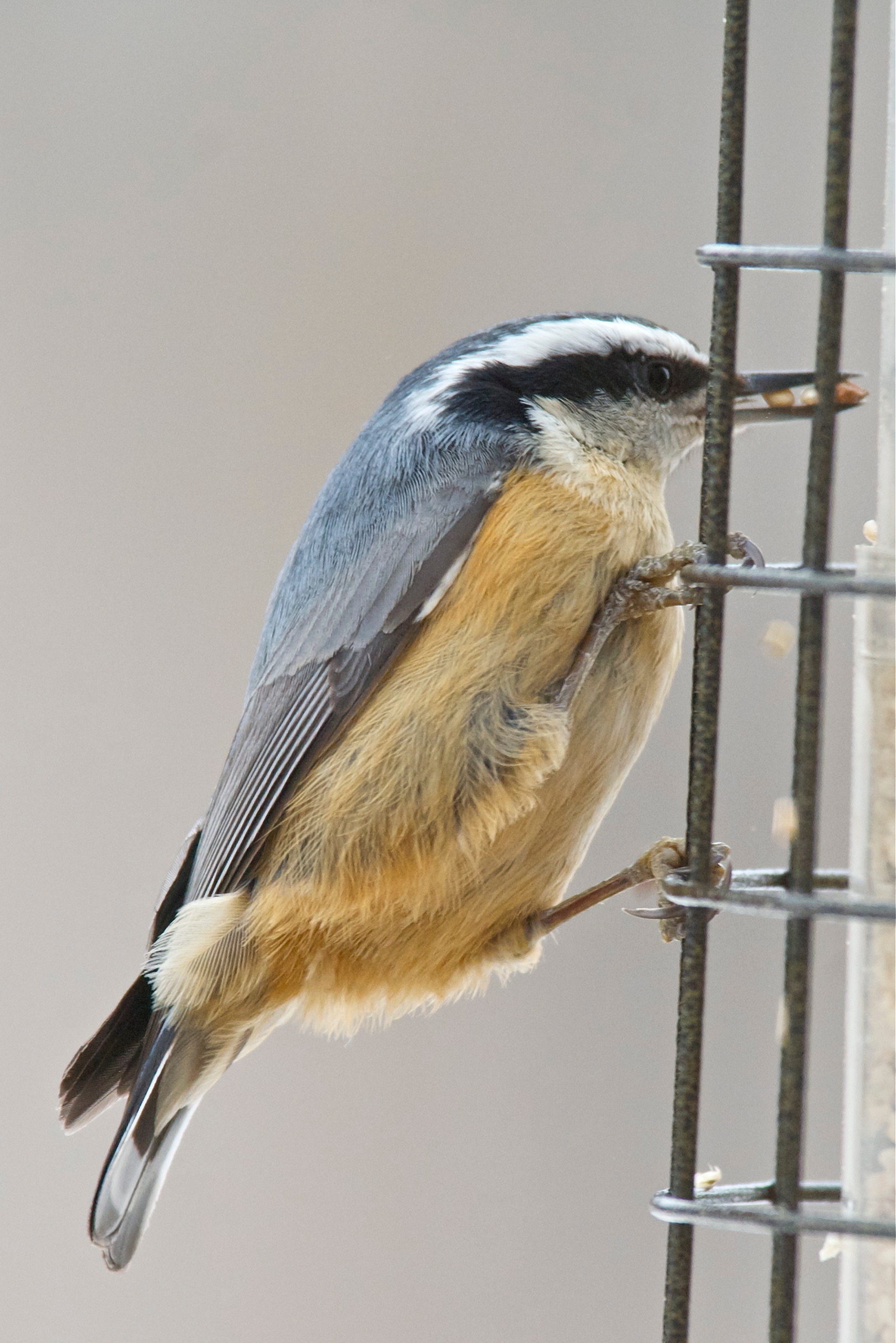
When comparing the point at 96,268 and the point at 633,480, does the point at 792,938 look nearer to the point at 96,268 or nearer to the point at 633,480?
the point at 633,480

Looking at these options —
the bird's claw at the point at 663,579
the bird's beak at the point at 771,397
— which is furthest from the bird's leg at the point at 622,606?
the bird's beak at the point at 771,397

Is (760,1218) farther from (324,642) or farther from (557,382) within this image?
(557,382)

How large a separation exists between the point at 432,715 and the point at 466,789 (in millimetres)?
104

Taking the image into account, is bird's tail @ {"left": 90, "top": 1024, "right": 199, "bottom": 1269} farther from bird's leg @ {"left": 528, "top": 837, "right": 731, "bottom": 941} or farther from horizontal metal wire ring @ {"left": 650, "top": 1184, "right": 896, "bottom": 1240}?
horizontal metal wire ring @ {"left": 650, "top": 1184, "right": 896, "bottom": 1240}

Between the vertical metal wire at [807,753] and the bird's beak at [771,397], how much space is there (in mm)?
259

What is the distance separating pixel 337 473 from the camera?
2336mm

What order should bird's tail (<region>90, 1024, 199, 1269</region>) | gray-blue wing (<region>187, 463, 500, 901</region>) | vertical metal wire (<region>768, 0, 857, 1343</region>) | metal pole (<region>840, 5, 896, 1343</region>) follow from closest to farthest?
vertical metal wire (<region>768, 0, 857, 1343</region>) < metal pole (<region>840, 5, 896, 1343</region>) < gray-blue wing (<region>187, 463, 500, 901</region>) < bird's tail (<region>90, 1024, 199, 1269</region>)

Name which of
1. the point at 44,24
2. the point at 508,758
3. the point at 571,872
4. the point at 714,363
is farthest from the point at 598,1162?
the point at 44,24

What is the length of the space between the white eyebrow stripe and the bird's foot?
2.14 ft

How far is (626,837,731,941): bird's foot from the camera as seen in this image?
1814mm

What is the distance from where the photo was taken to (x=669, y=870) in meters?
1.93

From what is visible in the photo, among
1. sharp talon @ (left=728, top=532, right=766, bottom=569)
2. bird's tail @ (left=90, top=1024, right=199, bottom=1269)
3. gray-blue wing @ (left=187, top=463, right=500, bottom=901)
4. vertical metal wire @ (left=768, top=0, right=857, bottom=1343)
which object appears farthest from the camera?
bird's tail @ (left=90, top=1024, right=199, bottom=1269)

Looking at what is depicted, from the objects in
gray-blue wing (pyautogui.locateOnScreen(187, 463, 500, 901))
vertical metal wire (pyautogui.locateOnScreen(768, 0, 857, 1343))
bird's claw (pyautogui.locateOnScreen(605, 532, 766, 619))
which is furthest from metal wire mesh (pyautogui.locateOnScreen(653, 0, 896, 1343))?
gray-blue wing (pyautogui.locateOnScreen(187, 463, 500, 901))

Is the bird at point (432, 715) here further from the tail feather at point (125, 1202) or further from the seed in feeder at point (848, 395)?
the seed in feeder at point (848, 395)
